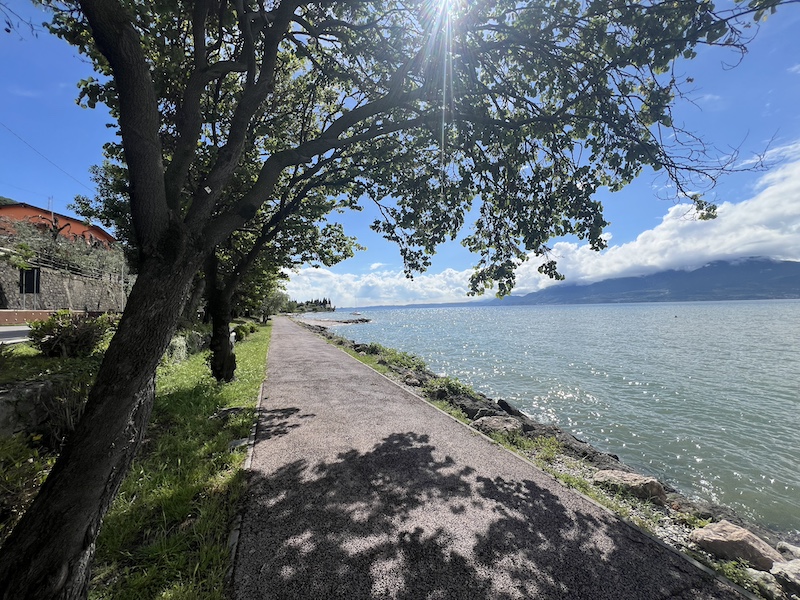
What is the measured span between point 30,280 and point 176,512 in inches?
1377

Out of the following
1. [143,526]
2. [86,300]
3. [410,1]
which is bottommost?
[143,526]

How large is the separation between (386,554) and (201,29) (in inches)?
257

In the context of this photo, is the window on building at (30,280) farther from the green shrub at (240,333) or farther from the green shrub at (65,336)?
the green shrub at (65,336)

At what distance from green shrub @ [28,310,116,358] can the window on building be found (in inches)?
1088

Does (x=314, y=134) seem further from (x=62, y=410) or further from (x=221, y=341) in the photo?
(x=62, y=410)

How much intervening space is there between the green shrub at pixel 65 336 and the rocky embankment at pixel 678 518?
9.01 m

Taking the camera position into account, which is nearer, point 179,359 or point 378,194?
point 378,194

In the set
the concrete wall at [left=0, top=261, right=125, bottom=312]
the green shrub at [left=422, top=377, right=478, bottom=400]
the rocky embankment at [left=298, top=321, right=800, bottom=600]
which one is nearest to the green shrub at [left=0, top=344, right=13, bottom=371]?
the rocky embankment at [left=298, top=321, right=800, bottom=600]

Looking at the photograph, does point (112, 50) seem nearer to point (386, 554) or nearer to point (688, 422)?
point (386, 554)

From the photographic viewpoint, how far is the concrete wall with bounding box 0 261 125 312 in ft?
83.1

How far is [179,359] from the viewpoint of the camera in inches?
A: 510

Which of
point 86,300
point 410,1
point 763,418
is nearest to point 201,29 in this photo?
point 410,1

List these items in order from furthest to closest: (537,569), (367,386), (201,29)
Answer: (367,386) < (201,29) < (537,569)

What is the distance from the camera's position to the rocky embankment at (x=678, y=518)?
3.81 meters
